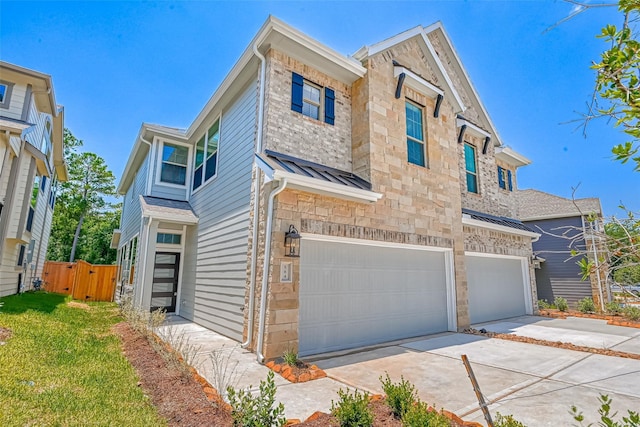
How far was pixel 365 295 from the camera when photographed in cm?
719

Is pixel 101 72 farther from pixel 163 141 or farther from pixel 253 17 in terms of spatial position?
pixel 253 17

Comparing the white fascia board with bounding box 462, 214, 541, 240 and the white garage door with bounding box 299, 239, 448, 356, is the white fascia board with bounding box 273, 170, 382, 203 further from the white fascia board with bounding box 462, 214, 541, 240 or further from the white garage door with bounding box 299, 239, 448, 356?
the white fascia board with bounding box 462, 214, 541, 240

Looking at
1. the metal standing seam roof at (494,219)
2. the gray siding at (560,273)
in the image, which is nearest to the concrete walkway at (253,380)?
the metal standing seam roof at (494,219)

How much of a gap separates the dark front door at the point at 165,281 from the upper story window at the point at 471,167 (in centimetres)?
1059

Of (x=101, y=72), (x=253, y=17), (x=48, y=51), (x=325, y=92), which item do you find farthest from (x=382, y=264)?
(x=48, y=51)

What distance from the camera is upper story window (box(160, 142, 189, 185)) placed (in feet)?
37.4

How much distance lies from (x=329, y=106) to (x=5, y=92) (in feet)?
33.0

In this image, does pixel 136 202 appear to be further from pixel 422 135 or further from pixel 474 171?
pixel 474 171

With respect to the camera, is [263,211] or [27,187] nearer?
[263,211]

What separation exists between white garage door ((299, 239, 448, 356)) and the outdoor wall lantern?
339mm

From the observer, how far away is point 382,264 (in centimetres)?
766

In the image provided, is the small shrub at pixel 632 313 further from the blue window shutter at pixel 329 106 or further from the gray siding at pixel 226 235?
the gray siding at pixel 226 235

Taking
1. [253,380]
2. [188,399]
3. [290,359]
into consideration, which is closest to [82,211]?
[290,359]

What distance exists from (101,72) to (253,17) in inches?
242
